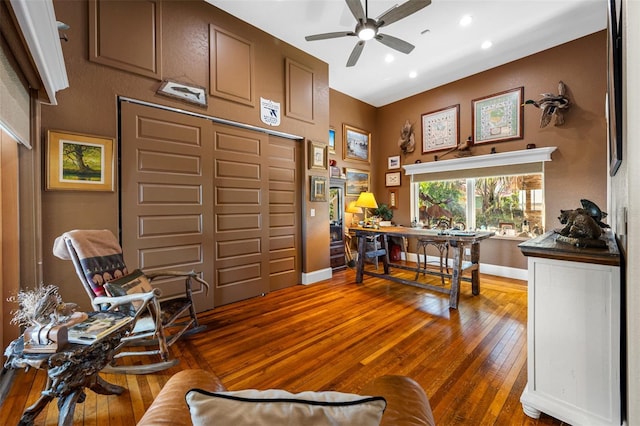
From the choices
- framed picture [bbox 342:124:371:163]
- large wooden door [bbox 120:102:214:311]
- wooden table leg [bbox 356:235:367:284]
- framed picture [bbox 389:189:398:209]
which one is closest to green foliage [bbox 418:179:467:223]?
framed picture [bbox 389:189:398:209]

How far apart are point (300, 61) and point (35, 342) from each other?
4260mm

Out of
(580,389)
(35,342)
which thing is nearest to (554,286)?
(580,389)

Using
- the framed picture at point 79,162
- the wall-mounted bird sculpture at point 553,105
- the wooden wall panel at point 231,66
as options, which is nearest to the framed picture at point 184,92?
the wooden wall panel at point 231,66

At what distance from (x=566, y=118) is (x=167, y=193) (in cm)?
557

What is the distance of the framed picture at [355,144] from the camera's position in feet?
18.9

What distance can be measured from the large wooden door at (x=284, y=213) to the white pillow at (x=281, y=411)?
3416 mm

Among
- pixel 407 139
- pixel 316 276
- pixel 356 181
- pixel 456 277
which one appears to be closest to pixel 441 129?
pixel 407 139

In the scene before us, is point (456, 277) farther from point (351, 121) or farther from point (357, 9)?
point (351, 121)

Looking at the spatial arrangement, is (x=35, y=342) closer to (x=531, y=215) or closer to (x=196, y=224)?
(x=196, y=224)

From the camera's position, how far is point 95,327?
4.94 ft

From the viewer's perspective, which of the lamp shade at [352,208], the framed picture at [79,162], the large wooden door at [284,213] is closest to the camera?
the framed picture at [79,162]

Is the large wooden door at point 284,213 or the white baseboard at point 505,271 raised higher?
the large wooden door at point 284,213

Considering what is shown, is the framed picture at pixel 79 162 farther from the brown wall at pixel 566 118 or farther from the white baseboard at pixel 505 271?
the white baseboard at pixel 505 271

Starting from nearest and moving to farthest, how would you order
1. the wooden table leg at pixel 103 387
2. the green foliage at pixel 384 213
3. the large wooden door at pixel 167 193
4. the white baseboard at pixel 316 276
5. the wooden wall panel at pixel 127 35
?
the wooden table leg at pixel 103 387, the wooden wall panel at pixel 127 35, the large wooden door at pixel 167 193, the white baseboard at pixel 316 276, the green foliage at pixel 384 213
